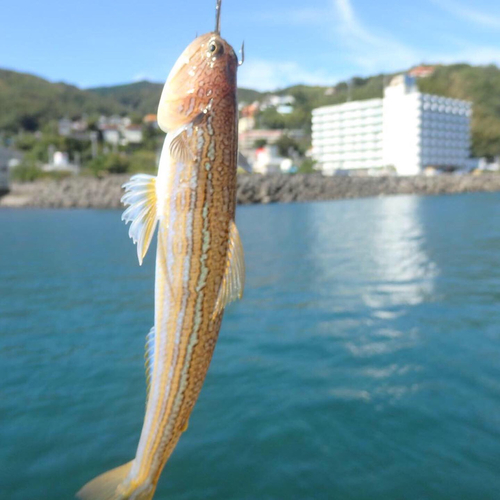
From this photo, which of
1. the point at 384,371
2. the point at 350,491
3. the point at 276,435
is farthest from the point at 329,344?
the point at 350,491

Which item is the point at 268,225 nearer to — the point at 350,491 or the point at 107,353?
the point at 107,353

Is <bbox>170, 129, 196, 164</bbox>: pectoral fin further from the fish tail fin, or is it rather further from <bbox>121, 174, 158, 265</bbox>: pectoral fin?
the fish tail fin

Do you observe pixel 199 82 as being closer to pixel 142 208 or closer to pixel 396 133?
pixel 142 208

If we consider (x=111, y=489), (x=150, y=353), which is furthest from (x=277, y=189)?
Result: (x=111, y=489)

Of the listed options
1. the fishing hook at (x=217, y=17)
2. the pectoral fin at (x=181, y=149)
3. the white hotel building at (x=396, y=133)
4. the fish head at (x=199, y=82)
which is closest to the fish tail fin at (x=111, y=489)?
the pectoral fin at (x=181, y=149)

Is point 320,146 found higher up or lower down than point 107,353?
higher up
